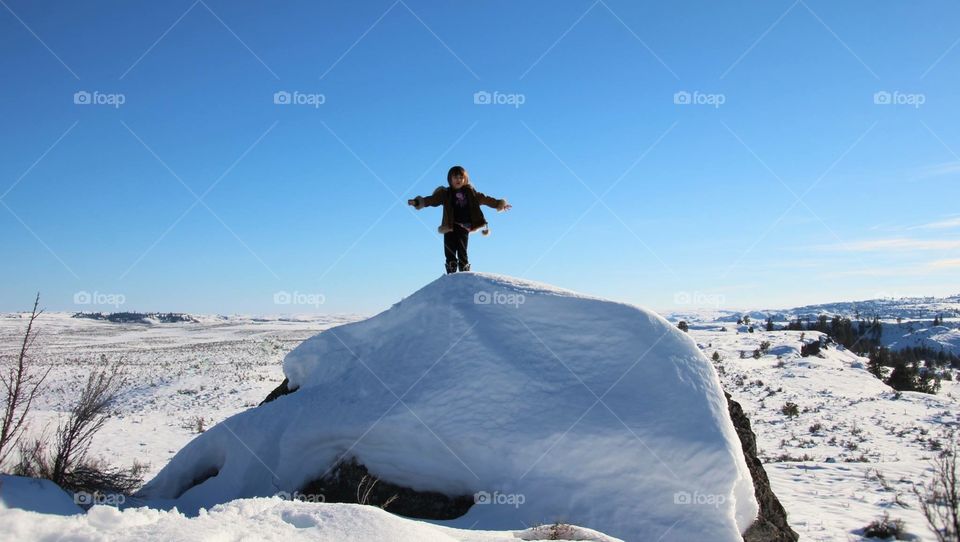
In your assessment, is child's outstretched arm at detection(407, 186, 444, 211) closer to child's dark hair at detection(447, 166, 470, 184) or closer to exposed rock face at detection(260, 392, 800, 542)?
child's dark hair at detection(447, 166, 470, 184)

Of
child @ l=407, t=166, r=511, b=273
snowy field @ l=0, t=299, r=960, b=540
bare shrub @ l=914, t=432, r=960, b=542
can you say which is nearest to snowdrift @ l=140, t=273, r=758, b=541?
child @ l=407, t=166, r=511, b=273

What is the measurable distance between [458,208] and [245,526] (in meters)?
4.56

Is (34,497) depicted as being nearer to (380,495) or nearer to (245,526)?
(245,526)

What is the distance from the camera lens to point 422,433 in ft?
17.0

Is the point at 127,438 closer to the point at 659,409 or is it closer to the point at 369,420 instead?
the point at 369,420

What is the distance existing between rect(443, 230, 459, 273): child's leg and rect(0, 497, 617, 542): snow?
12.3ft

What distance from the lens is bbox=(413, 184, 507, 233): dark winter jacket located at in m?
6.98

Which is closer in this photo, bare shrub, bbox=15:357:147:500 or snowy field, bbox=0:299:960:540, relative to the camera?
bare shrub, bbox=15:357:147:500

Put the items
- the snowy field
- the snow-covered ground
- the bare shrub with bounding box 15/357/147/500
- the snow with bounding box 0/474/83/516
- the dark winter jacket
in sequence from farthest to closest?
the snow-covered ground → the snowy field → the dark winter jacket → the bare shrub with bounding box 15/357/147/500 → the snow with bounding box 0/474/83/516

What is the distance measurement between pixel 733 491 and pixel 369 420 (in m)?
3.24

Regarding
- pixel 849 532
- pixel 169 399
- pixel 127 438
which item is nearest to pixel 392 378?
pixel 849 532

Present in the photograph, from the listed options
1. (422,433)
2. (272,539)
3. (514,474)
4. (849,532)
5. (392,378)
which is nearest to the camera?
(272,539)

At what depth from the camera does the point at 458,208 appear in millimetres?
7039

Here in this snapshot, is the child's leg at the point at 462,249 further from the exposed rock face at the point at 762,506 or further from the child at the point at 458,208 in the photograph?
the exposed rock face at the point at 762,506
